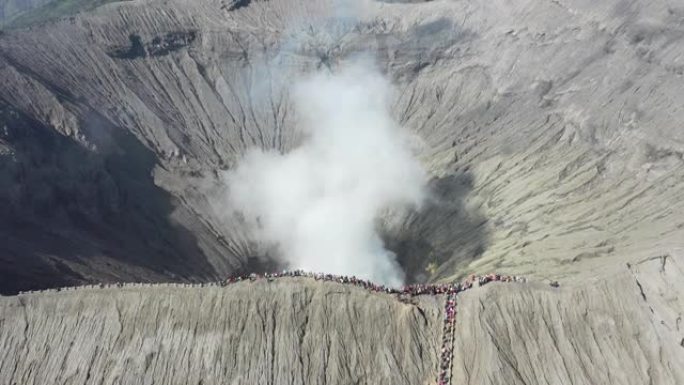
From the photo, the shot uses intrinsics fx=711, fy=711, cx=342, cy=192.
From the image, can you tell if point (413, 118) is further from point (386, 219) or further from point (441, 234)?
point (441, 234)

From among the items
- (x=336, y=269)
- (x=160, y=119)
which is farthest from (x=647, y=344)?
(x=160, y=119)

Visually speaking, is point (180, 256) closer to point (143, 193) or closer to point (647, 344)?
point (143, 193)

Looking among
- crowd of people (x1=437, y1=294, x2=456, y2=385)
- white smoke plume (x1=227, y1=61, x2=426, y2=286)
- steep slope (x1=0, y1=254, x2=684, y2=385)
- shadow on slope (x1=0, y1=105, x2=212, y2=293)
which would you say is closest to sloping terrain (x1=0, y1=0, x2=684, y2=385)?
steep slope (x1=0, y1=254, x2=684, y2=385)

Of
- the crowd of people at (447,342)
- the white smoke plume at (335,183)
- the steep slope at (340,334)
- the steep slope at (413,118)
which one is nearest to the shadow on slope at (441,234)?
the steep slope at (413,118)

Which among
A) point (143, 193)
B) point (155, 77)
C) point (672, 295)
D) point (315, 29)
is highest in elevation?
point (315, 29)

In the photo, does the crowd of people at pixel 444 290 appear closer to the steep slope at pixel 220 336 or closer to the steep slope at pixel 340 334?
the steep slope at pixel 340 334

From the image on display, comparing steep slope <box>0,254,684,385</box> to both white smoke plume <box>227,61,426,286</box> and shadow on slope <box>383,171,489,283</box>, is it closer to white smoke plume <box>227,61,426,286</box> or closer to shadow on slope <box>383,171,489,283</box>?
shadow on slope <box>383,171,489,283</box>

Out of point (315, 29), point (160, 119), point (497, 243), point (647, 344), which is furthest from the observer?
point (315, 29)

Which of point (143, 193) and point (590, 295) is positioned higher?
point (143, 193)
